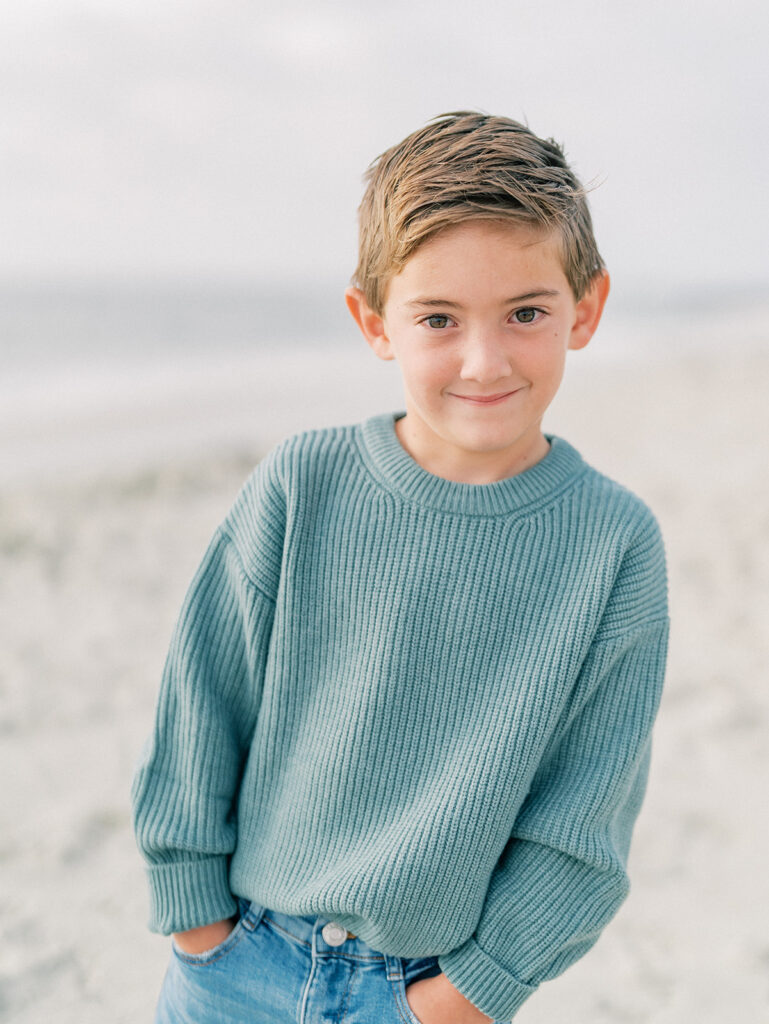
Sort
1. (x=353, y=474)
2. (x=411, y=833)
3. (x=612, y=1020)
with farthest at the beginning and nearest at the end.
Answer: (x=612, y=1020), (x=353, y=474), (x=411, y=833)

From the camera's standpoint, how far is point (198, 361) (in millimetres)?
10625

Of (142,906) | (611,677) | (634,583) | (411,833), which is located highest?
(634,583)

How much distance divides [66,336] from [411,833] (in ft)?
37.6

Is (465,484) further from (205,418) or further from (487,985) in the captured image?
(205,418)

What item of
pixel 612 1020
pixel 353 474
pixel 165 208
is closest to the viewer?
pixel 353 474

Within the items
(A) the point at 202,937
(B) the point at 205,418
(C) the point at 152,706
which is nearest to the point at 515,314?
(A) the point at 202,937

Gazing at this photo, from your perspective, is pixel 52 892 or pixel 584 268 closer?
pixel 584 268

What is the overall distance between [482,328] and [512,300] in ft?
0.17

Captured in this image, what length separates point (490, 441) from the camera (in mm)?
1328

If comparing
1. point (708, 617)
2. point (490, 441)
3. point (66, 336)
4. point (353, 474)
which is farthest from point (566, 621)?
point (66, 336)

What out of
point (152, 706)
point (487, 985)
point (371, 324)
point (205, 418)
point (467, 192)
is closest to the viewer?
point (467, 192)

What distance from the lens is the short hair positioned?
1.23m

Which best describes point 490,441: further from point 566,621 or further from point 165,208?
point 165,208

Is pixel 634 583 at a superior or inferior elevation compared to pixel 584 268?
inferior
